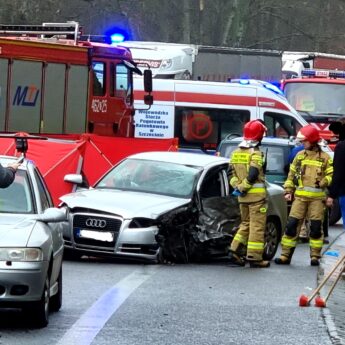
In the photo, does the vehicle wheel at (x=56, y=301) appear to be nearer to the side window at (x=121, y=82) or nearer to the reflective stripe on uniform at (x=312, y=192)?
the reflective stripe on uniform at (x=312, y=192)

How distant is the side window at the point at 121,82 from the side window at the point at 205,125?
106 inches

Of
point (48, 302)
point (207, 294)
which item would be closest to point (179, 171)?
point (207, 294)

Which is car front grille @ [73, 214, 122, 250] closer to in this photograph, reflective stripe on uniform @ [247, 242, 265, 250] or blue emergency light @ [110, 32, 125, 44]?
reflective stripe on uniform @ [247, 242, 265, 250]

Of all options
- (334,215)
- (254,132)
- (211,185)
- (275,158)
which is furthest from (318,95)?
(254,132)

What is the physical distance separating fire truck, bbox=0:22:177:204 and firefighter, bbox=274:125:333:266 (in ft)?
14.1

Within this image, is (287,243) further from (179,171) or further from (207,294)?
(207,294)

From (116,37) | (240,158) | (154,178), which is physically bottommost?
(154,178)

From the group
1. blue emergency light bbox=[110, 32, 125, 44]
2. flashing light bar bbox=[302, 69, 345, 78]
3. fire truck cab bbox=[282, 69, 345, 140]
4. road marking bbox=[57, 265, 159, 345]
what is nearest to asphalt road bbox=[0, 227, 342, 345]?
road marking bbox=[57, 265, 159, 345]

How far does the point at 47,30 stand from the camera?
2220 centimetres

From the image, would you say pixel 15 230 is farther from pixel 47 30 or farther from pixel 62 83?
pixel 47 30

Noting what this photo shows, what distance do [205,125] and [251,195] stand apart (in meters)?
11.3

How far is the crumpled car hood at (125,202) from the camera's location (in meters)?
13.6

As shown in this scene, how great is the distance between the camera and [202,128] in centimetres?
2550

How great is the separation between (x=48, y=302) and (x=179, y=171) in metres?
6.16
